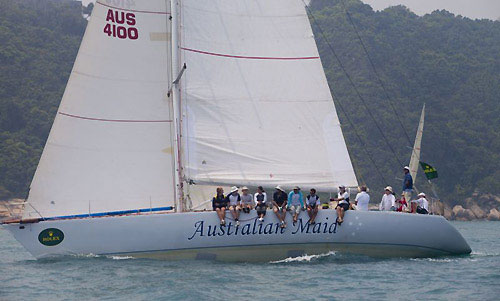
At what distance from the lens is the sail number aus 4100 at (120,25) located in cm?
1862

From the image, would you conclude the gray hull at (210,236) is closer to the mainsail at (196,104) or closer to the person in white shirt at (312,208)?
the person in white shirt at (312,208)

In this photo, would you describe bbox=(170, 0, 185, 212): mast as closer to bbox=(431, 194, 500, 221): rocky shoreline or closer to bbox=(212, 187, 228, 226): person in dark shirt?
bbox=(212, 187, 228, 226): person in dark shirt

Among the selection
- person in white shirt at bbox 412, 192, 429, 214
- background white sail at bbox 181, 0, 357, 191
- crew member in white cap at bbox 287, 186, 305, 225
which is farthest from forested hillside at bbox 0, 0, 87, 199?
crew member in white cap at bbox 287, 186, 305, 225

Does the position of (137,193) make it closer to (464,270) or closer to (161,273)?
(161,273)

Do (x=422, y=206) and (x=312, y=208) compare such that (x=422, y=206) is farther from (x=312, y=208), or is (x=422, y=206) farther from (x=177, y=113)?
(x=177, y=113)

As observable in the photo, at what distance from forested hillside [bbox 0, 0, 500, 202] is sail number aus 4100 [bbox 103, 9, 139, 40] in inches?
1759

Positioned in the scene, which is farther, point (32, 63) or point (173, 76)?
point (32, 63)

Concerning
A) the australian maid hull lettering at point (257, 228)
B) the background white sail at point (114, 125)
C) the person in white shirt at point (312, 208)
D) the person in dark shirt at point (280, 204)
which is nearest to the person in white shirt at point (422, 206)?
the australian maid hull lettering at point (257, 228)

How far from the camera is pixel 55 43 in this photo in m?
86.2

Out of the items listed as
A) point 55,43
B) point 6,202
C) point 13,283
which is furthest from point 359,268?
point 55,43

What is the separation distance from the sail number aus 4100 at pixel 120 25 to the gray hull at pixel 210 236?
3691 mm

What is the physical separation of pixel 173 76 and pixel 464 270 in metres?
6.71

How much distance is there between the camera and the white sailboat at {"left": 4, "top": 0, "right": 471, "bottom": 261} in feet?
59.8

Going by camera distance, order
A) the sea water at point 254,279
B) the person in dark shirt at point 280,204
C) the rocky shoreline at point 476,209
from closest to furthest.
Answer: the sea water at point 254,279 < the person in dark shirt at point 280,204 < the rocky shoreline at point 476,209
